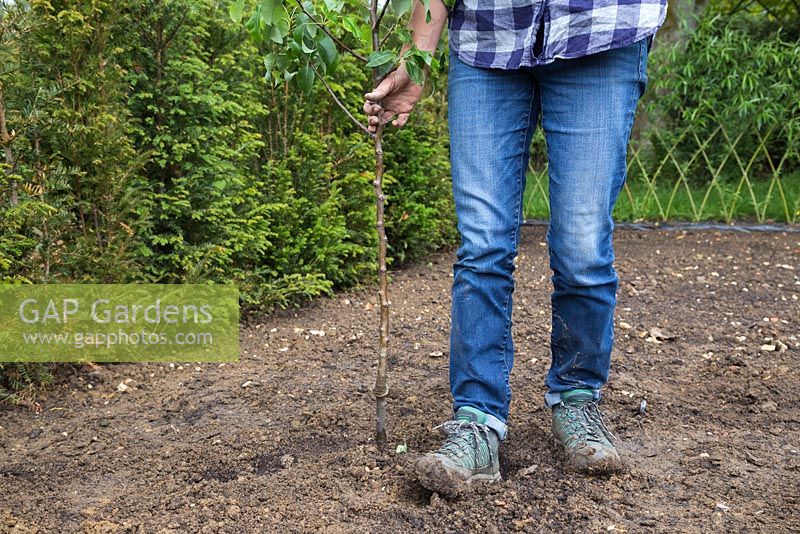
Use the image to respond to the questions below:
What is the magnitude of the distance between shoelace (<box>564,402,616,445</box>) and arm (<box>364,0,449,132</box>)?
1028 millimetres

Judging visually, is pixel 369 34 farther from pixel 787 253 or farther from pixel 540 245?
pixel 787 253

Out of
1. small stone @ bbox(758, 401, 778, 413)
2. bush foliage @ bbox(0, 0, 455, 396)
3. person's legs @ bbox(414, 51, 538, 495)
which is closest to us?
person's legs @ bbox(414, 51, 538, 495)

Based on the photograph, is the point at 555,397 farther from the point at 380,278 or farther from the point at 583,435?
the point at 380,278

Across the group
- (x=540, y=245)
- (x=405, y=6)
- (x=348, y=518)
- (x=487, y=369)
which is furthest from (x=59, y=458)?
(x=540, y=245)

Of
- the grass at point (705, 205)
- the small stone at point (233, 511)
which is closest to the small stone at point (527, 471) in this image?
the small stone at point (233, 511)

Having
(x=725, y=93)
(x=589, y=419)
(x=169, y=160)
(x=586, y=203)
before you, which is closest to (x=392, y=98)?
(x=586, y=203)

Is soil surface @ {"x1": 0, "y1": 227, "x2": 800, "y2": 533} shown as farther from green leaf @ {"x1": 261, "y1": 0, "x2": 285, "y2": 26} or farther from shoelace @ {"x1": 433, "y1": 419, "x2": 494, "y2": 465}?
green leaf @ {"x1": 261, "y1": 0, "x2": 285, "y2": 26}

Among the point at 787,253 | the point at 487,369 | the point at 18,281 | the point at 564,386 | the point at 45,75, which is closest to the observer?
the point at 487,369

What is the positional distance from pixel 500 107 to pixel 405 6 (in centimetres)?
38

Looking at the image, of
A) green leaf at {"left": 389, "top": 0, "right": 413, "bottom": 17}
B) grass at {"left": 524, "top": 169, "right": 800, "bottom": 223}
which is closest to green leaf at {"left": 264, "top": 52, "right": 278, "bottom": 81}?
green leaf at {"left": 389, "top": 0, "right": 413, "bottom": 17}

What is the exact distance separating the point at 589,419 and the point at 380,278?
768 millimetres

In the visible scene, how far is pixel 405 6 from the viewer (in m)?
2.07

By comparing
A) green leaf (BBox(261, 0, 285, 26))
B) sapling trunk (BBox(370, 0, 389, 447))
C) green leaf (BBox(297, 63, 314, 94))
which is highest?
green leaf (BBox(261, 0, 285, 26))

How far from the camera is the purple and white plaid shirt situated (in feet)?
6.66
